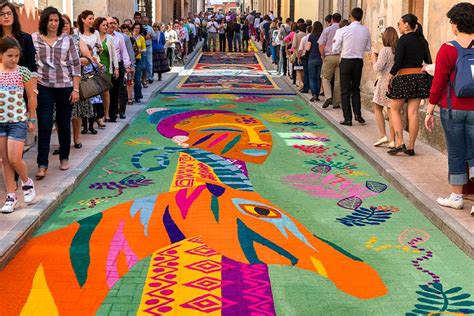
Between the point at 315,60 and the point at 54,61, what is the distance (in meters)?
9.26

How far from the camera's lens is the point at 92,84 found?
9.38 metres

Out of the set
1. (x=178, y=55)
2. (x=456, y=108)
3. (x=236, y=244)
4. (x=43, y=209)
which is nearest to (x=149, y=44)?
(x=178, y=55)

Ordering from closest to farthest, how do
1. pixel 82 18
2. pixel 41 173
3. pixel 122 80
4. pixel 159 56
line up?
pixel 41 173
pixel 82 18
pixel 122 80
pixel 159 56

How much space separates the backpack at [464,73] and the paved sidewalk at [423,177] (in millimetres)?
1138

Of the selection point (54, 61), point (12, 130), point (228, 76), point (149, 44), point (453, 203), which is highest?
point (149, 44)

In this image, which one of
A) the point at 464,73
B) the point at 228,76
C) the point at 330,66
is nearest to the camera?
the point at 464,73

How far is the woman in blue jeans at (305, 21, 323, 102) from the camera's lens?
15875 millimetres

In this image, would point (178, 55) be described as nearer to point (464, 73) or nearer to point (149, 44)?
point (149, 44)

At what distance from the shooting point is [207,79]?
2208 cm

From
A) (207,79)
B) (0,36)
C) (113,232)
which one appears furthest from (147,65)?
(113,232)

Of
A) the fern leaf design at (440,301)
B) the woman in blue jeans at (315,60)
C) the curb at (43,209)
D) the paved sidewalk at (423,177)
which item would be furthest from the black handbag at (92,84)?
the woman in blue jeans at (315,60)

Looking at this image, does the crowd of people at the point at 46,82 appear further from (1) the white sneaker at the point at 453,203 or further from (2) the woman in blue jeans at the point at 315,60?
(2) the woman in blue jeans at the point at 315,60

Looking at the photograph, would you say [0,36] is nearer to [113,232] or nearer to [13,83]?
[13,83]

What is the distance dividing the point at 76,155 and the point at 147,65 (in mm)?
10608
